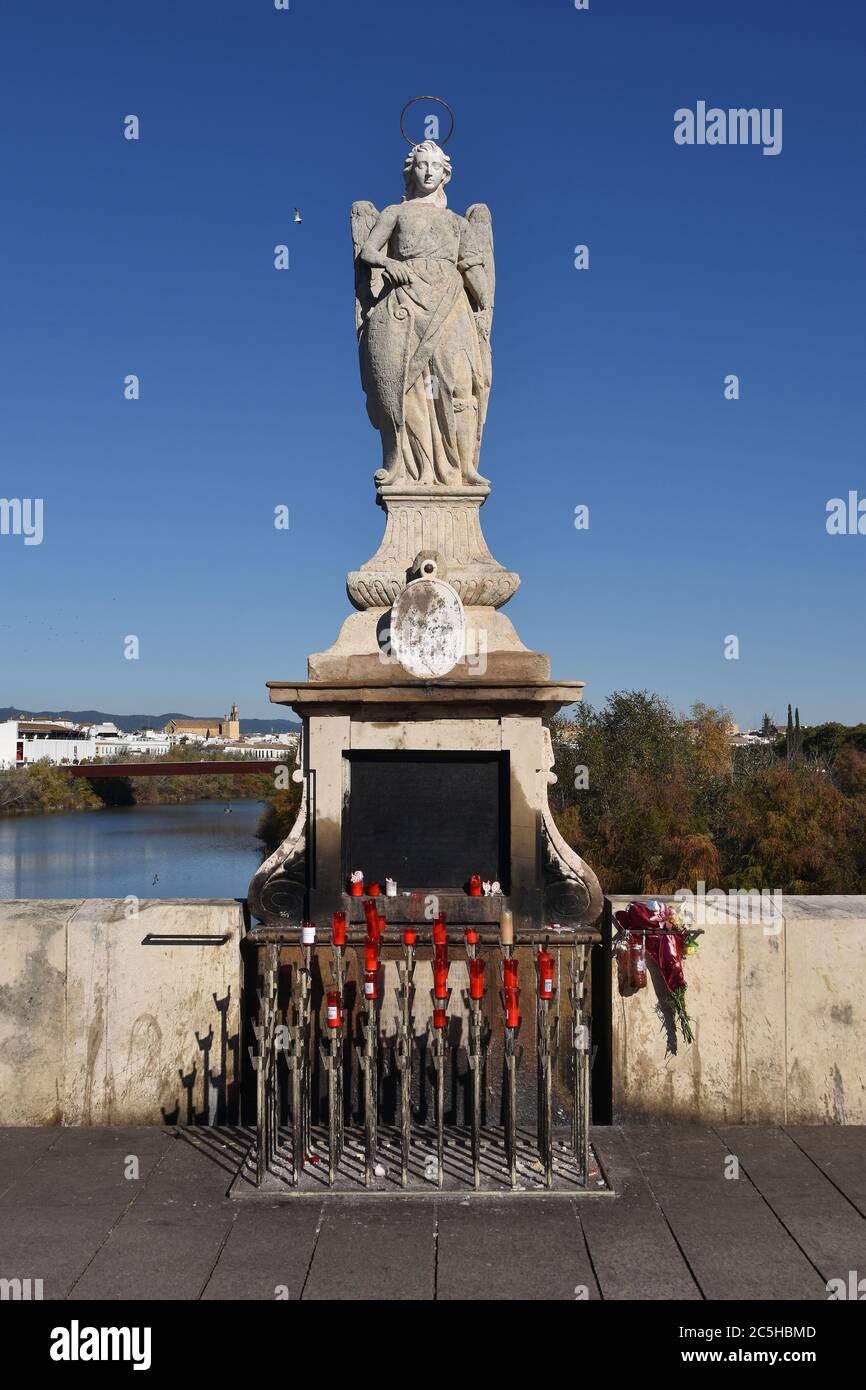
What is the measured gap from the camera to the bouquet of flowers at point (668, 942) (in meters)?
5.80

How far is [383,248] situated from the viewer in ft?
22.5

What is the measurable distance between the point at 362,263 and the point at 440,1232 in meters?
5.30

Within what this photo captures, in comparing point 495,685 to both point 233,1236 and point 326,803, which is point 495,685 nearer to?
point 326,803

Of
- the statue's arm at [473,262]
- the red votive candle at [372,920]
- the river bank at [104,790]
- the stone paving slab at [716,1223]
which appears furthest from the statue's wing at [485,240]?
the river bank at [104,790]

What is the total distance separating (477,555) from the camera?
6.76 meters

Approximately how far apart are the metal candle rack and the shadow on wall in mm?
188

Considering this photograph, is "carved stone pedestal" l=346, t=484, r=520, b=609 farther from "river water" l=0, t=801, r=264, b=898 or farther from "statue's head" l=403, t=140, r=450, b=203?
"river water" l=0, t=801, r=264, b=898

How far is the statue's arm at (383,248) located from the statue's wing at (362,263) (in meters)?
0.05

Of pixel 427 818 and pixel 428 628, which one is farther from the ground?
pixel 428 628

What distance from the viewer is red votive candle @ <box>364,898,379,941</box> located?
5.46 metres

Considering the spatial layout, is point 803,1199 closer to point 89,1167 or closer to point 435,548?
point 89,1167

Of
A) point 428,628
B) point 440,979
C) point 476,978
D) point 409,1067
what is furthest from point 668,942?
point 428,628

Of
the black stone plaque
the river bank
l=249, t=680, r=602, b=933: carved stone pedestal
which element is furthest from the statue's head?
the river bank

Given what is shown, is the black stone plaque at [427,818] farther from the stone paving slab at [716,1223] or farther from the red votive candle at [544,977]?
the stone paving slab at [716,1223]
